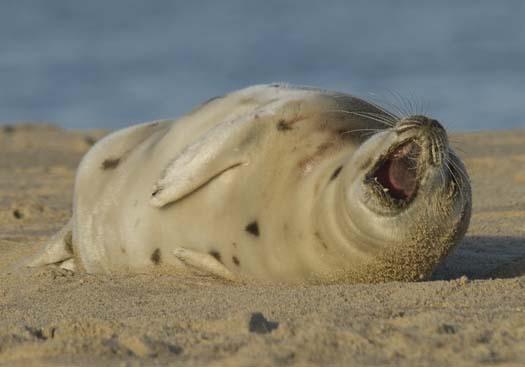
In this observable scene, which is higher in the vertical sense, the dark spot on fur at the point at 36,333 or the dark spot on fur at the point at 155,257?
the dark spot on fur at the point at 155,257

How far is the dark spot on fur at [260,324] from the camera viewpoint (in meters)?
3.38

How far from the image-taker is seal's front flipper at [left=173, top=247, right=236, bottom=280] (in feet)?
15.7

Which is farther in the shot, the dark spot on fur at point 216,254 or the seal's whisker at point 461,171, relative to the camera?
the dark spot on fur at point 216,254

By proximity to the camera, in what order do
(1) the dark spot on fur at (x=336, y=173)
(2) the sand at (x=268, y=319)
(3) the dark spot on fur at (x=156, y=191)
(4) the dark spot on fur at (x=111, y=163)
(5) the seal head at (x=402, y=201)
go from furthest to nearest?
(4) the dark spot on fur at (x=111, y=163), (3) the dark spot on fur at (x=156, y=191), (1) the dark spot on fur at (x=336, y=173), (5) the seal head at (x=402, y=201), (2) the sand at (x=268, y=319)

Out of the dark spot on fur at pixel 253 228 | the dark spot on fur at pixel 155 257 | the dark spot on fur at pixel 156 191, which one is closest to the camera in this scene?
the dark spot on fur at pixel 253 228

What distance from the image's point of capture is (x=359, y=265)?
4.37 metres

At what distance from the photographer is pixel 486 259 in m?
5.57

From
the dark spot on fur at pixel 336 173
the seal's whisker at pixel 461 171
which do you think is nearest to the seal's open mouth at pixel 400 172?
the seal's whisker at pixel 461 171

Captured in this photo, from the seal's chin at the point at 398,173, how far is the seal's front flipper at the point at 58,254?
231 cm

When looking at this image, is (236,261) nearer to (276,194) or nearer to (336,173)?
(276,194)

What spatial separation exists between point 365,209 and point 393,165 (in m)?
0.20

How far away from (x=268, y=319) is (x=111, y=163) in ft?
7.65

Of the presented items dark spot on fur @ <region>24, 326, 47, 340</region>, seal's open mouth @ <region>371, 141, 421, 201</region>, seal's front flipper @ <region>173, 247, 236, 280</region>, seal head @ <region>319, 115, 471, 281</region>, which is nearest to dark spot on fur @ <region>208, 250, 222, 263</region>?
seal's front flipper @ <region>173, 247, 236, 280</region>

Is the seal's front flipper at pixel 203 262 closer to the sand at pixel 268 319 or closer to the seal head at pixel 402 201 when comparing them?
the sand at pixel 268 319
